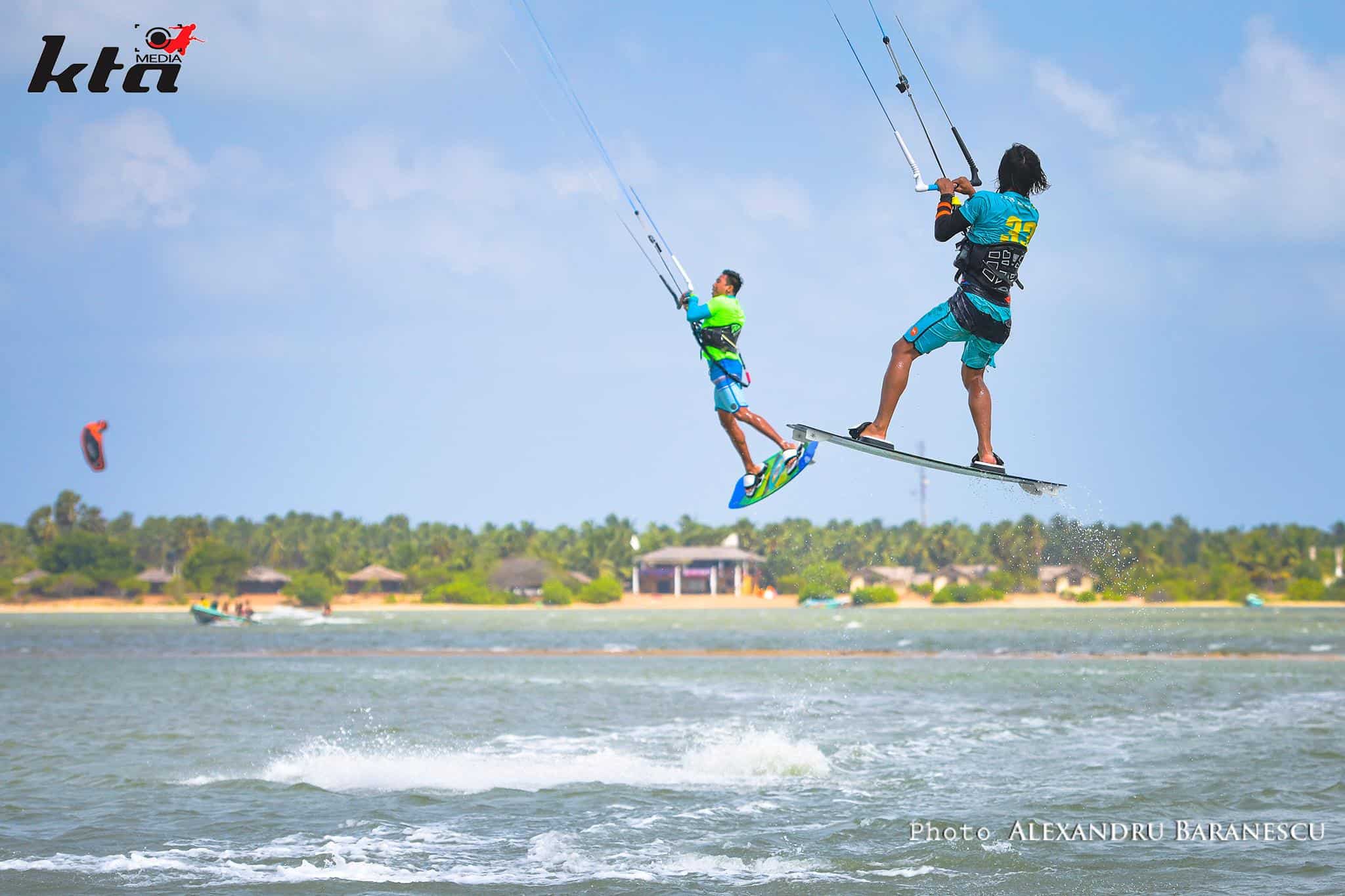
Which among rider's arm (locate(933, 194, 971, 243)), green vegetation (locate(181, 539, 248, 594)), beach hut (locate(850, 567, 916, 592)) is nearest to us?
rider's arm (locate(933, 194, 971, 243))

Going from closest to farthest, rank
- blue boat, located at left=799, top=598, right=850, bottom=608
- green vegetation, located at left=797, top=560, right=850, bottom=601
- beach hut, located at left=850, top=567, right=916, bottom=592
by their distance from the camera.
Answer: green vegetation, located at left=797, top=560, right=850, bottom=601 → beach hut, located at left=850, top=567, right=916, bottom=592 → blue boat, located at left=799, top=598, right=850, bottom=608

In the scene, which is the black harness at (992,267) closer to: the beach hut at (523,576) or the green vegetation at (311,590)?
the green vegetation at (311,590)

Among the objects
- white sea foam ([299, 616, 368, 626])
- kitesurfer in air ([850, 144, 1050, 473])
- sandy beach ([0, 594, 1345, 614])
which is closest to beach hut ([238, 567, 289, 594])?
sandy beach ([0, 594, 1345, 614])

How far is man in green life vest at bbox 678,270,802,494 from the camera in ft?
43.2

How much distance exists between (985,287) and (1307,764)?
67.6 feet

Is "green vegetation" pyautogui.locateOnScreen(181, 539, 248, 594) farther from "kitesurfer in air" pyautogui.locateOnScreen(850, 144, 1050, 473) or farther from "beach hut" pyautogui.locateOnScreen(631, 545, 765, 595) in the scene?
"kitesurfer in air" pyautogui.locateOnScreen(850, 144, 1050, 473)

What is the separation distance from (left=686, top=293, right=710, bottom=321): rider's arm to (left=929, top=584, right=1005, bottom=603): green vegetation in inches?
5878

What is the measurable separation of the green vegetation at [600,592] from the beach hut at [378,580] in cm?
2343

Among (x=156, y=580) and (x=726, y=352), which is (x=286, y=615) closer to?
(x=156, y=580)

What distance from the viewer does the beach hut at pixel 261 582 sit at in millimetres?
166625

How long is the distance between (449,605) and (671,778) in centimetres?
14573

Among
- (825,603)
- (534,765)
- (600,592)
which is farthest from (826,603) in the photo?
(534,765)

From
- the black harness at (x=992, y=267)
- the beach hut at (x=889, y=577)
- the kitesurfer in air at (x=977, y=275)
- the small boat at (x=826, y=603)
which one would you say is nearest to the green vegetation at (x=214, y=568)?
the small boat at (x=826, y=603)

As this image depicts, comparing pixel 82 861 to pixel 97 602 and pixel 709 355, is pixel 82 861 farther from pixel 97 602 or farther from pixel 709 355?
pixel 97 602
